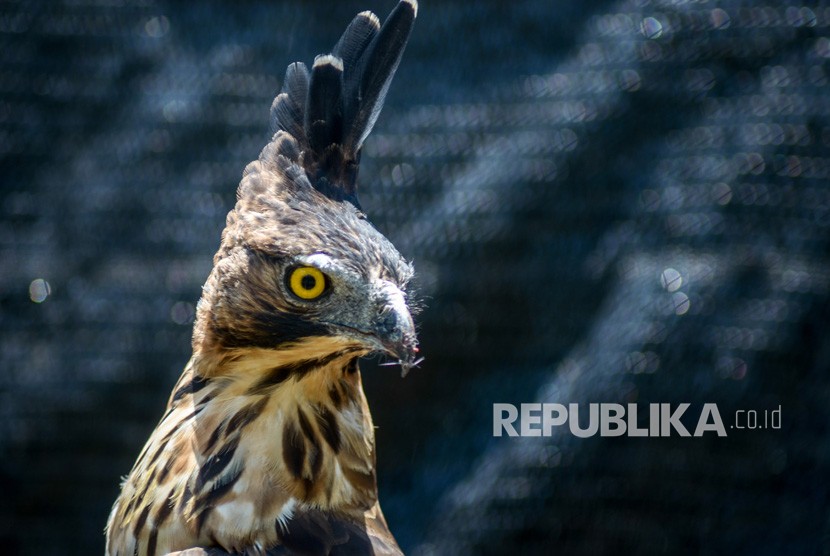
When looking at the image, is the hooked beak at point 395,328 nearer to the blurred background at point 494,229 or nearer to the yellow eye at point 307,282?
the yellow eye at point 307,282

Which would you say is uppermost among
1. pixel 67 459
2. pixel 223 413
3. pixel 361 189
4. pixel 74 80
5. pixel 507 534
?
pixel 74 80

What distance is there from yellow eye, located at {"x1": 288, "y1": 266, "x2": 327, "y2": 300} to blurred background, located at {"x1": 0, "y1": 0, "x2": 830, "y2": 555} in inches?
54.3

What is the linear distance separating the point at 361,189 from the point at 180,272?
26.2 inches

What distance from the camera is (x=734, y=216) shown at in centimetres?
316

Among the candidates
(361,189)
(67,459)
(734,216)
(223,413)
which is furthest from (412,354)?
(67,459)

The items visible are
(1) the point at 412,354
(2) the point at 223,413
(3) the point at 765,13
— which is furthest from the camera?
(3) the point at 765,13

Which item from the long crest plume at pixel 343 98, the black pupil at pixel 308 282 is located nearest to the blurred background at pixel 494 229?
the long crest plume at pixel 343 98

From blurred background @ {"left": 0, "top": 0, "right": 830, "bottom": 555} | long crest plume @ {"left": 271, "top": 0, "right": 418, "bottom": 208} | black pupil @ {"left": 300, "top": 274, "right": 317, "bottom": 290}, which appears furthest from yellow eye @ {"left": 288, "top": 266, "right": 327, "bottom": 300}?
blurred background @ {"left": 0, "top": 0, "right": 830, "bottom": 555}

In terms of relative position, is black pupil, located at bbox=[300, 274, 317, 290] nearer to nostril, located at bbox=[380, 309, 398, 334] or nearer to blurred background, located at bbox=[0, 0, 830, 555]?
nostril, located at bbox=[380, 309, 398, 334]

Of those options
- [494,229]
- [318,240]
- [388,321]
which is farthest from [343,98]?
[494,229]

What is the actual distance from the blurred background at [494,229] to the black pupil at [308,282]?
1.38m

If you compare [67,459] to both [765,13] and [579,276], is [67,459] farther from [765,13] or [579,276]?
[765,13]

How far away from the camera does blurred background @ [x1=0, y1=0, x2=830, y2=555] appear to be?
10.3 ft

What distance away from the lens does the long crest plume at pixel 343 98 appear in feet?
6.89
